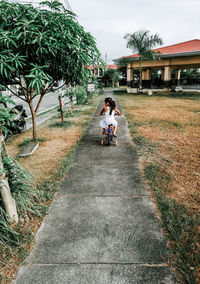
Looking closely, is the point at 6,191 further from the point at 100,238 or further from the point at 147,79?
the point at 147,79

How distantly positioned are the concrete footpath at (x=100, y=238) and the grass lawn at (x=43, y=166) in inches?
5.3

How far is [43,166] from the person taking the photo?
4996 mm

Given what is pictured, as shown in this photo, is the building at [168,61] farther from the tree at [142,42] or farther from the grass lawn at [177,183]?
the grass lawn at [177,183]

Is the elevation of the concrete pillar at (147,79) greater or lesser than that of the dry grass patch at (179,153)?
greater

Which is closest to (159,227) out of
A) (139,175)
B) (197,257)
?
(197,257)

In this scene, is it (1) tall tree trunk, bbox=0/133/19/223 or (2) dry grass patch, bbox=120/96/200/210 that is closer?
(1) tall tree trunk, bbox=0/133/19/223

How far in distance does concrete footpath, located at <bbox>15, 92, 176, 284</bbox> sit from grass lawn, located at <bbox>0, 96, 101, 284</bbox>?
0.13 m

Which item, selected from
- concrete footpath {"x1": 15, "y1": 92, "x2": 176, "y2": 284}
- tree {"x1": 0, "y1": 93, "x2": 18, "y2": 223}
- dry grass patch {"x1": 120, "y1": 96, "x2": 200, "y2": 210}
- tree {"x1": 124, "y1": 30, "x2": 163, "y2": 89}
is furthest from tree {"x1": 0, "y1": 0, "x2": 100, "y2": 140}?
tree {"x1": 124, "y1": 30, "x2": 163, "y2": 89}

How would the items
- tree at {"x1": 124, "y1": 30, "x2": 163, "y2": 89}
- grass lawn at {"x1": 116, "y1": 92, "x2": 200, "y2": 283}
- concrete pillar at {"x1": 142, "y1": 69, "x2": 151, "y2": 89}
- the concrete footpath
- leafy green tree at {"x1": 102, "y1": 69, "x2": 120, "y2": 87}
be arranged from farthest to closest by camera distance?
leafy green tree at {"x1": 102, "y1": 69, "x2": 120, "y2": 87} < concrete pillar at {"x1": 142, "y1": 69, "x2": 151, "y2": 89} < tree at {"x1": 124, "y1": 30, "x2": 163, "y2": 89} < grass lawn at {"x1": 116, "y1": 92, "x2": 200, "y2": 283} < the concrete footpath

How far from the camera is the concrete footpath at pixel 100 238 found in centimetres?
214

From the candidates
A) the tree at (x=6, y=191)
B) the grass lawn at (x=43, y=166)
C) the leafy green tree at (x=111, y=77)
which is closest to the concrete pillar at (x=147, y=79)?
the leafy green tree at (x=111, y=77)

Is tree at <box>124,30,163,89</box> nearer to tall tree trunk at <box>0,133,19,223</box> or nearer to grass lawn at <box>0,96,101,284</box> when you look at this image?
grass lawn at <box>0,96,101,284</box>

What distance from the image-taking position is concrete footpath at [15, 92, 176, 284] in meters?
2.14

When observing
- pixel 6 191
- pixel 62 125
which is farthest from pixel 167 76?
pixel 6 191
